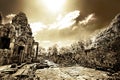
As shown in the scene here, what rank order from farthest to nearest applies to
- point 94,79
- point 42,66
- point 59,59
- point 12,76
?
point 59,59
point 42,66
point 94,79
point 12,76

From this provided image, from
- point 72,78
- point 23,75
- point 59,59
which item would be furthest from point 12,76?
point 59,59

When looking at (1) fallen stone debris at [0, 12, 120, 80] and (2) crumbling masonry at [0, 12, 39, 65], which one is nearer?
(1) fallen stone debris at [0, 12, 120, 80]

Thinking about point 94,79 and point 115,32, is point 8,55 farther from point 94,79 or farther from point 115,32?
point 115,32

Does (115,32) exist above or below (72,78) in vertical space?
above

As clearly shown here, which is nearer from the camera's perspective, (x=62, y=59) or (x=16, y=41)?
(x=16, y=41)

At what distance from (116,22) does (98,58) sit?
6.01 m

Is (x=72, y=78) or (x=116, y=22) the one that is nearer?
(x=72, y=78)

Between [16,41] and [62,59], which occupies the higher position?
[16,41]

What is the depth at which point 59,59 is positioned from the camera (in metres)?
33.3

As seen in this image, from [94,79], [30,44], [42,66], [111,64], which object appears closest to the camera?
[94,79]

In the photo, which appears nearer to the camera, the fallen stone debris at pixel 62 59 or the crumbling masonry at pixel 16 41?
the fallen stone debris at pixel 62 59

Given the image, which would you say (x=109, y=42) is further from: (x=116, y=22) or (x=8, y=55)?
(x=8, y=55)

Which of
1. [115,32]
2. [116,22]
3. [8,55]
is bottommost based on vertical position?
[8,55]

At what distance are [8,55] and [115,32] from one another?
55.2 feet
